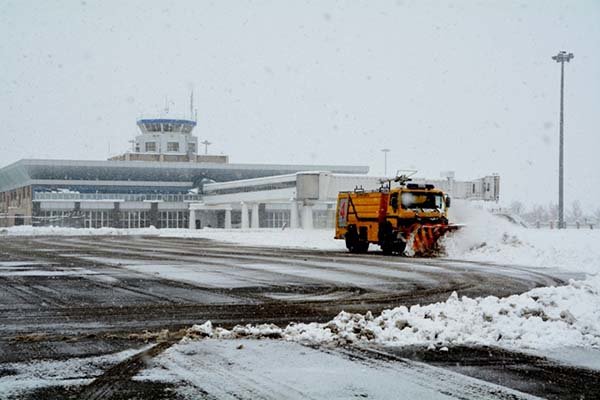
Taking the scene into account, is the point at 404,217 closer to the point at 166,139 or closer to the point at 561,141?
the point at 561,141

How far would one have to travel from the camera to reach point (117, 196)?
9669 centimetres

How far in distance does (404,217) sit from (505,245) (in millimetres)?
3625

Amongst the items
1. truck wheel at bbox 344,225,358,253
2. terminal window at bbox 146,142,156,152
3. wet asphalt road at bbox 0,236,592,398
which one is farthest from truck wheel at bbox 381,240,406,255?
terminal window at bbox 146,142,156,152

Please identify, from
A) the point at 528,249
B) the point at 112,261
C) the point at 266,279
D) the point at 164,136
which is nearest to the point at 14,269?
the point at 112,261

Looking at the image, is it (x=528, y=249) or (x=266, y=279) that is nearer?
(x=266, y=279)

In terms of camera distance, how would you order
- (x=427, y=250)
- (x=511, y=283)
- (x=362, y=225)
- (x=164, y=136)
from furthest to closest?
1. (x=164, y=136)
2. (x=362, y=225)
3. (x=427, y=250)
4. (x=511, y=283)

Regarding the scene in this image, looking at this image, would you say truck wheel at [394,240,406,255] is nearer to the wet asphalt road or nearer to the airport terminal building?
the wet asphalt road

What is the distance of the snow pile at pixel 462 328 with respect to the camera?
8977 mm

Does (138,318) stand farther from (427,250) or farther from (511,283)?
(427,250)

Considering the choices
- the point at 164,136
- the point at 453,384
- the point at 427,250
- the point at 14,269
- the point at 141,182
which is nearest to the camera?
the point at 453,384

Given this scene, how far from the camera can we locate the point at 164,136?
11350 cm

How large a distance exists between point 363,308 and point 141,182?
304ft

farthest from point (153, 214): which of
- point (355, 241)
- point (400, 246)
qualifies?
point (400, 246)

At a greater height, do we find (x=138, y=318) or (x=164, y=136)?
(x=164, y=136)
